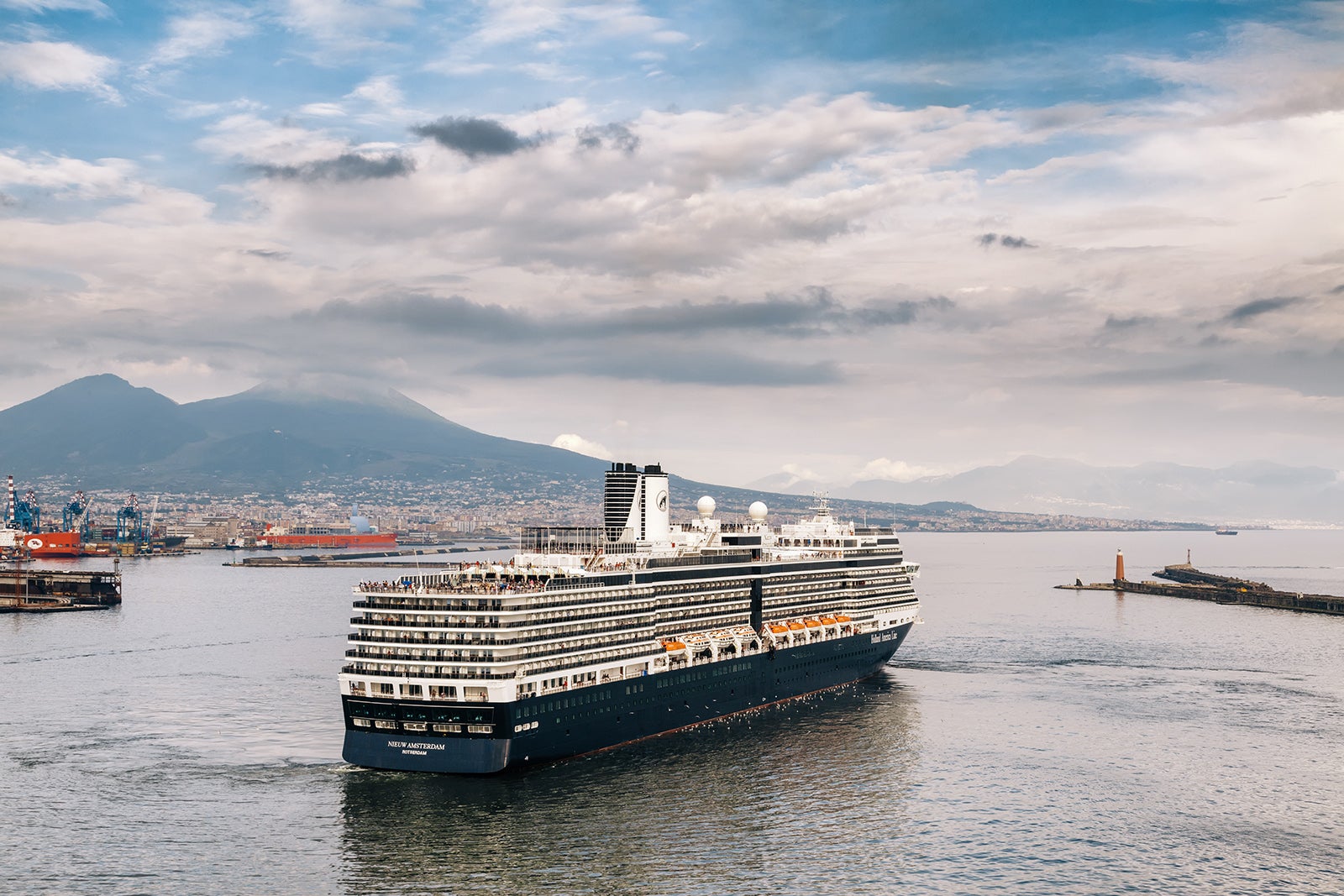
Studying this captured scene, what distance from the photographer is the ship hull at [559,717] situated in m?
44.4

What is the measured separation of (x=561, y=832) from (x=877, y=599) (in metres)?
39.3

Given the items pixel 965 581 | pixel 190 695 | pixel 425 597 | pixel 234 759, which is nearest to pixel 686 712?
pixel 425 597

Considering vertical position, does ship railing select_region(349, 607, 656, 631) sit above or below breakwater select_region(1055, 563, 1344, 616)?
above

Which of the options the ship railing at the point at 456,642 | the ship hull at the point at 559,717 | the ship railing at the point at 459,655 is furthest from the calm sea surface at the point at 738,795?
the ship railing at the point at 456,642

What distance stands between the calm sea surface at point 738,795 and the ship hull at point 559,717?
0.96 m

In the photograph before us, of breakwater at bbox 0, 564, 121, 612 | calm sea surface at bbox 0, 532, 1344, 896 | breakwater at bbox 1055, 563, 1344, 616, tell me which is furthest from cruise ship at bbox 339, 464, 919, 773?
breakwater at bbox 0, 564, 121, 612

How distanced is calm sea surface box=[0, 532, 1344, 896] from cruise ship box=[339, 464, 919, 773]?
60.8 inches

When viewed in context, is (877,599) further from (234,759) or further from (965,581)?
(965,581)

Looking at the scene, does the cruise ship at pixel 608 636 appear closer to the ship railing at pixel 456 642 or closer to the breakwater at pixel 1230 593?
the ship railing at pixel 456 642

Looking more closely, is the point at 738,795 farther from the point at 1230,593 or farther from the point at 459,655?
the point at 1230,593

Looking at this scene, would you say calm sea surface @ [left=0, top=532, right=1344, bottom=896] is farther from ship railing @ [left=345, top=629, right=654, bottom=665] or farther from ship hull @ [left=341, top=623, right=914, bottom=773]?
ship railing @ [left=345, top=629, right=654, bottom=665]

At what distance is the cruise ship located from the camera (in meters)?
44.7

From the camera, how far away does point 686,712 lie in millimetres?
55719

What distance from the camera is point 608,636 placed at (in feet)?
167
